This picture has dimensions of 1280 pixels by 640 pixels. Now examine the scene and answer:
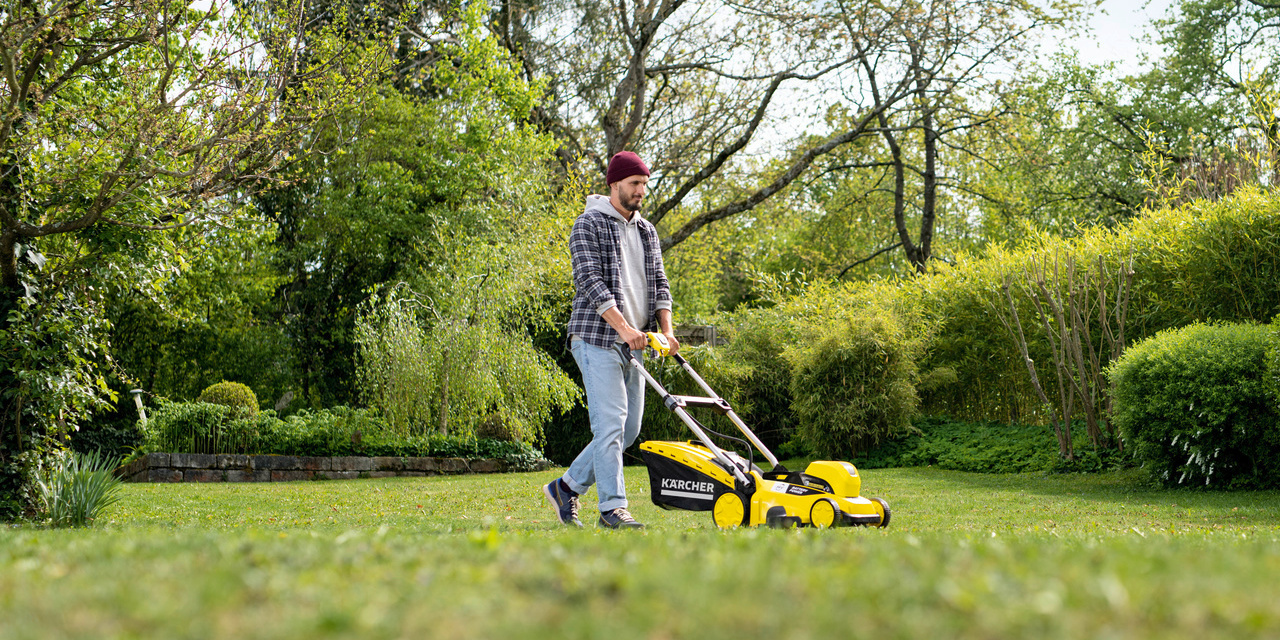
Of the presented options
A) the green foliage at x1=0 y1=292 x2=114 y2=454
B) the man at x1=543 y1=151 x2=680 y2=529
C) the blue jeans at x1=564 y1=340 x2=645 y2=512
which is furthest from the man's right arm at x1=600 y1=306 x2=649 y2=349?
the green foliage at x1=0 y1=292 x2=114 y2=454

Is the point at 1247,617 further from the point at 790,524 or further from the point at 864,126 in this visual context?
the point at 864,126

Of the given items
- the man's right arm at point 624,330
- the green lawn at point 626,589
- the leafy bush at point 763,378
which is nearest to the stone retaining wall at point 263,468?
the leafy bush at point 763,378

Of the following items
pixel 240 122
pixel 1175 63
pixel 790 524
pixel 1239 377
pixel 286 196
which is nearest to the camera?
pixel 790 524

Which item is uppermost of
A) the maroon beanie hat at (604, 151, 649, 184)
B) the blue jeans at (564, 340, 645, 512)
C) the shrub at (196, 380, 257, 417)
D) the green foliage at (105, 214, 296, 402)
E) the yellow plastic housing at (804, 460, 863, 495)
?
the green foliage at (105, 214, 296, 402)

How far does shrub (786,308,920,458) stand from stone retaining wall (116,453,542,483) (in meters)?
4.92

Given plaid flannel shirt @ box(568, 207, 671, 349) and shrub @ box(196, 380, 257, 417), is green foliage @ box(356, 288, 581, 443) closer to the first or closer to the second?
shrub @ box(196, 380, 257, 417)

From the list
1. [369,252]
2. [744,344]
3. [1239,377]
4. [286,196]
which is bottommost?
[1239,377]

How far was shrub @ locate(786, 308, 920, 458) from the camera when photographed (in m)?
13.3

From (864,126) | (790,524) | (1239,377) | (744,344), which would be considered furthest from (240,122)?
(864,126)

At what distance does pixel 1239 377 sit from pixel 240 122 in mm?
8111

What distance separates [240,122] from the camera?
667 centimetres

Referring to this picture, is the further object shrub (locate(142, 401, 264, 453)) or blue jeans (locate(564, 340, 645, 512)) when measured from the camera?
shrub (locate(142, 401, 264, 453))

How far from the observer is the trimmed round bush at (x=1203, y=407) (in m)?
8.41

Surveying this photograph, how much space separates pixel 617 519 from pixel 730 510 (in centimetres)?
61
